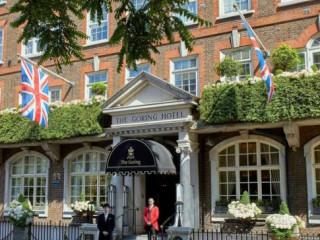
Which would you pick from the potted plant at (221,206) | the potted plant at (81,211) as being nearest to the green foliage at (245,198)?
the potted plant at (221,206)

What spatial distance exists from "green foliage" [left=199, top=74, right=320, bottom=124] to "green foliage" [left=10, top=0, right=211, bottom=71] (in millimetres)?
7774

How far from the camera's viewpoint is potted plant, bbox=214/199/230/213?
56.4ft

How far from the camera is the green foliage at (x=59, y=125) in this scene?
18.8m

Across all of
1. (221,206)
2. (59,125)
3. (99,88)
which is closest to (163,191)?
(221,206)

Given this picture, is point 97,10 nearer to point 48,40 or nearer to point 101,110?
point 48,40

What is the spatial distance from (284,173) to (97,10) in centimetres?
1076

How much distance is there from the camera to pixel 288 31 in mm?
17203

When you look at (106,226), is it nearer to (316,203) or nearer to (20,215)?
(20,215)

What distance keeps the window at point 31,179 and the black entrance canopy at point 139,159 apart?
6.24m

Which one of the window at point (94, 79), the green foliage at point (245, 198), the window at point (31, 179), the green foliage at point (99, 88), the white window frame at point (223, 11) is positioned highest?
the white window frame at point (223, 11)

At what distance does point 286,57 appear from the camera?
642 inches

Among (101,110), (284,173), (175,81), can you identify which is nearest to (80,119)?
(101,110)

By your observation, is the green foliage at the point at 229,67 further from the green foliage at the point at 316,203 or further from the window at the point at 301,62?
the green foliage at the point at 316,203

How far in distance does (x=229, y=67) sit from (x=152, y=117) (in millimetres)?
3376
